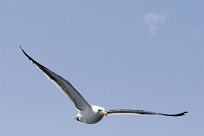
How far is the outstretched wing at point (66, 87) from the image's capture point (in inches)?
1423

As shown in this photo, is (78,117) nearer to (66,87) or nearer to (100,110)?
(100,110)

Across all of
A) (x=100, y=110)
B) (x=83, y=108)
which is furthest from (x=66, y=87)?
(x=100, y=110)

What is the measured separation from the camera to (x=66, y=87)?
36.9m

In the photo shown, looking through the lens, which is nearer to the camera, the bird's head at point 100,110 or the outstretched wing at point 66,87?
the outstretched wing at point 66,87

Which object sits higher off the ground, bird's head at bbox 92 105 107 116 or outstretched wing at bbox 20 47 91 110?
outstretched wing at bbox 20 47 91 110

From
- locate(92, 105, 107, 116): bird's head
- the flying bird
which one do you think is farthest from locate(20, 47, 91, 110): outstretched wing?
locate(92, 105, 107, 116): bird's head

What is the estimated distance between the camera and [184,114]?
3956 cm

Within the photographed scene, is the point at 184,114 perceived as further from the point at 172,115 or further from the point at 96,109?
the point at 96,109

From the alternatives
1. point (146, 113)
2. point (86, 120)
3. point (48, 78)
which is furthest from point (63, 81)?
point (146, 113)

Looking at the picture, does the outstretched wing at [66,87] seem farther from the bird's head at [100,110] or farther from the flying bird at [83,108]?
the bird's head at [100,110]

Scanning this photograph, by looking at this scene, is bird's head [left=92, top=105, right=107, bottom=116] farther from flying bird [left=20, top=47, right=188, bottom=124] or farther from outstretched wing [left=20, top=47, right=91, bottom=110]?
outstretched wing [left=20, top=47, right=91, bottom=110]

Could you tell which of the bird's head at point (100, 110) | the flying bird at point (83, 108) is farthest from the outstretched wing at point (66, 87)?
the bird's head at point (100, 110)

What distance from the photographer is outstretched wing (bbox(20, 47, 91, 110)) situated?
36156mm

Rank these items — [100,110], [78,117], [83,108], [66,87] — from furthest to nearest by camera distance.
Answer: [78,117] < [83,108] < [100,110] < [66,87]
